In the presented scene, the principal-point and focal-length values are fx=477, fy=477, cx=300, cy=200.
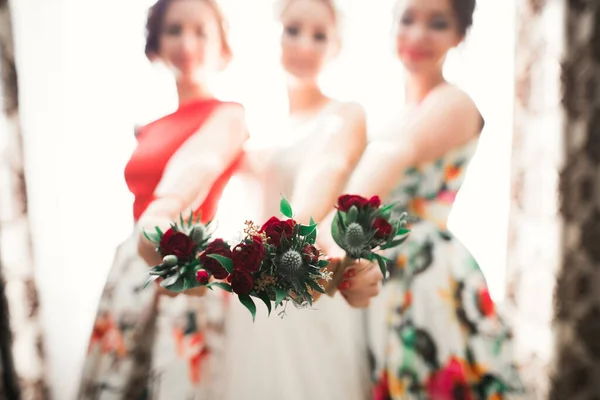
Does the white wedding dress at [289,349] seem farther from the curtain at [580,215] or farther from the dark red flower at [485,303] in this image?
the curtain at [580,215]

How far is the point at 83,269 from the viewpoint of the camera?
4.52 feet

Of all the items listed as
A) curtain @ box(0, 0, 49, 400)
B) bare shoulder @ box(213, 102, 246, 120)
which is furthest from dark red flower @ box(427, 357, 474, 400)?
curtain @ box(0, 0, 49, 400)

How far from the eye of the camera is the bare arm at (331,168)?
4.25ft

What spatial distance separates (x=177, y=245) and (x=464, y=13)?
3.29ft

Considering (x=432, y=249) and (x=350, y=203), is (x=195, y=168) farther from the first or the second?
(x=432, y=249)

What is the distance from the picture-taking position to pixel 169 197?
4.36ft

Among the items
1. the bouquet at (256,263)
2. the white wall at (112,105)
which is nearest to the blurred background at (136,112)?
the white wall at (112,105)

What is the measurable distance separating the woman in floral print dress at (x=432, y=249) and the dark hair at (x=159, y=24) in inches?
18.8

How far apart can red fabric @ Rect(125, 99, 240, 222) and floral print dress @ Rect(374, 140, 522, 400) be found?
23.4 inches

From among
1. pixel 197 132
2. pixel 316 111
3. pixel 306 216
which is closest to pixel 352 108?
pixel 316 111

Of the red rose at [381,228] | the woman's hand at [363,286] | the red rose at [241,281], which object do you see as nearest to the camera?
the red rose at [241,281]

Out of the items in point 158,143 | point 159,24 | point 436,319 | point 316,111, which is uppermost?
point 159,24

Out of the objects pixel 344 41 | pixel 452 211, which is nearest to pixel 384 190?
pixel 452 211

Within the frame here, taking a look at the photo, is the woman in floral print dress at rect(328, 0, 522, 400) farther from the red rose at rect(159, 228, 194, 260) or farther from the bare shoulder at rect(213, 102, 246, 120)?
the red rose at rect(159, 228, 194, 260)
